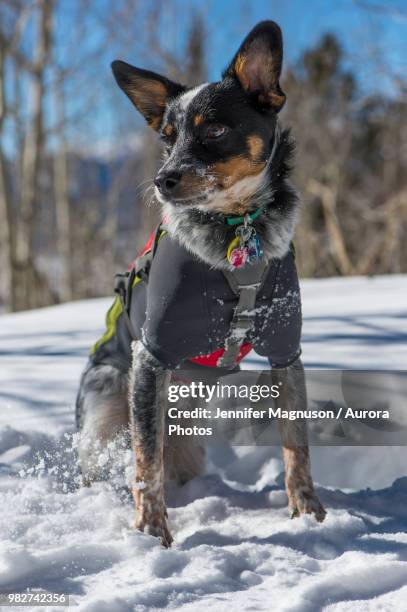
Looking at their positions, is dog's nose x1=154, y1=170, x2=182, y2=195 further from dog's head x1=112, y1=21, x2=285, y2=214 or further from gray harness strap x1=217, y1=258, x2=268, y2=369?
gray harness strap x1=217, y1=258, x2=268, y2=369

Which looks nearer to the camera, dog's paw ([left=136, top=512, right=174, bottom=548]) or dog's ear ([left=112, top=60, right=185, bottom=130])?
dog's paw ([left=136, top=512, right=174, bottom=548])

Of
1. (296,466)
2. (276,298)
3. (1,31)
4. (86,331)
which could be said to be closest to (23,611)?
(296,466)

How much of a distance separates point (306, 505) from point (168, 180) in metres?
1.39

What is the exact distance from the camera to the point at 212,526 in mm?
2229

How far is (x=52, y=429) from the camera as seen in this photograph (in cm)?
282

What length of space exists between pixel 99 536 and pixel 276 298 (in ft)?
3.60

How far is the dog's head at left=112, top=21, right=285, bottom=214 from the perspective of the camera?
86.3 inches

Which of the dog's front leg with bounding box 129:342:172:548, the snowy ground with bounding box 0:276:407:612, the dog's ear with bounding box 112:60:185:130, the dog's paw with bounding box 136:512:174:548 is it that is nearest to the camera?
the snowy ground with bounding box 0:276:407:612

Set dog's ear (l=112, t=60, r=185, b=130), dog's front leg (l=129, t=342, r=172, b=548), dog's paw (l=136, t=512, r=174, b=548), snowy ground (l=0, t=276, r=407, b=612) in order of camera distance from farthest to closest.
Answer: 1. dog's ear (l=112, t=60, r=185, b=130)
2. dog's front leg (l=129, t=342, r=172, b=548)
3. dog's paw (l=136, t=512, r=174, b=548)
4. snowy ground (l=0, t=276, r=407, b=612)

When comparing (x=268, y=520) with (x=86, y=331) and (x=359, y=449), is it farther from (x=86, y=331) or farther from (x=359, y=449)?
(x=86, y=331)

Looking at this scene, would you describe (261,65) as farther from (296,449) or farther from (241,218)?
(296,449)

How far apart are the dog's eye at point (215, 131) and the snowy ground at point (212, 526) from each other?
1.47 m

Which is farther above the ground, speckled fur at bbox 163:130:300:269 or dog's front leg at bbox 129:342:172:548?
speckled fur at bbox 163:130:300:269

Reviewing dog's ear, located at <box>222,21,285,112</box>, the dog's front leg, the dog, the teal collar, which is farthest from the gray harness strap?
dog's ear, located at <box>222,21,285,112</box>
